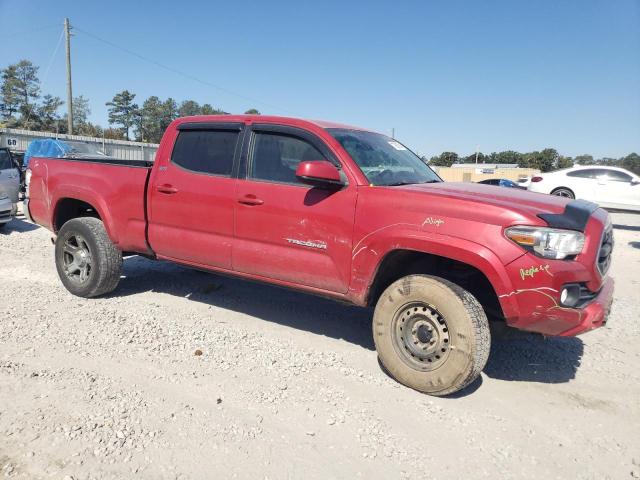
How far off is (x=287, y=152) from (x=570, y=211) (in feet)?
7.24

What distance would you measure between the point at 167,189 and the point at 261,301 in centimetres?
163

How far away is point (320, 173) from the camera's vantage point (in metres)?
3.53

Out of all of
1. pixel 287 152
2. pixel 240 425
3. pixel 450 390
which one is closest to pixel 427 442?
pixel 450 390

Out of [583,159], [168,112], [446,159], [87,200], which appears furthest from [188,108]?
[87,200]

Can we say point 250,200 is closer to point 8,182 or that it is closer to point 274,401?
point 274,401

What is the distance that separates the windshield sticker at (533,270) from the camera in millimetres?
2992

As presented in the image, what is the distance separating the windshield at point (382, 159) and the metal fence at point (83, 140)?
55.2 ft

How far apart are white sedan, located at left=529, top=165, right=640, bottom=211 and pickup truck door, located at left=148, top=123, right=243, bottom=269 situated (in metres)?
11.7

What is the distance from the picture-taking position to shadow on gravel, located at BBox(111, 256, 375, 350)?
472 centimetres

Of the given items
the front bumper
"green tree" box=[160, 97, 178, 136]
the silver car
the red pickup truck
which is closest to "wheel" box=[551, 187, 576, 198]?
the red pickup truck

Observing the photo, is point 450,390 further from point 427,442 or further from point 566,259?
point 566,259

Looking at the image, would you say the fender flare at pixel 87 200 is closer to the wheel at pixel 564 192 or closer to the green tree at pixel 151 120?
the wheel at pixel 564 192

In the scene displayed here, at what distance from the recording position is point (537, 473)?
2.63 m

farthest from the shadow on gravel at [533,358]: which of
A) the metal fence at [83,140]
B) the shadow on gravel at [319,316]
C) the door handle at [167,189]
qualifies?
the metal fence at [83,140]
